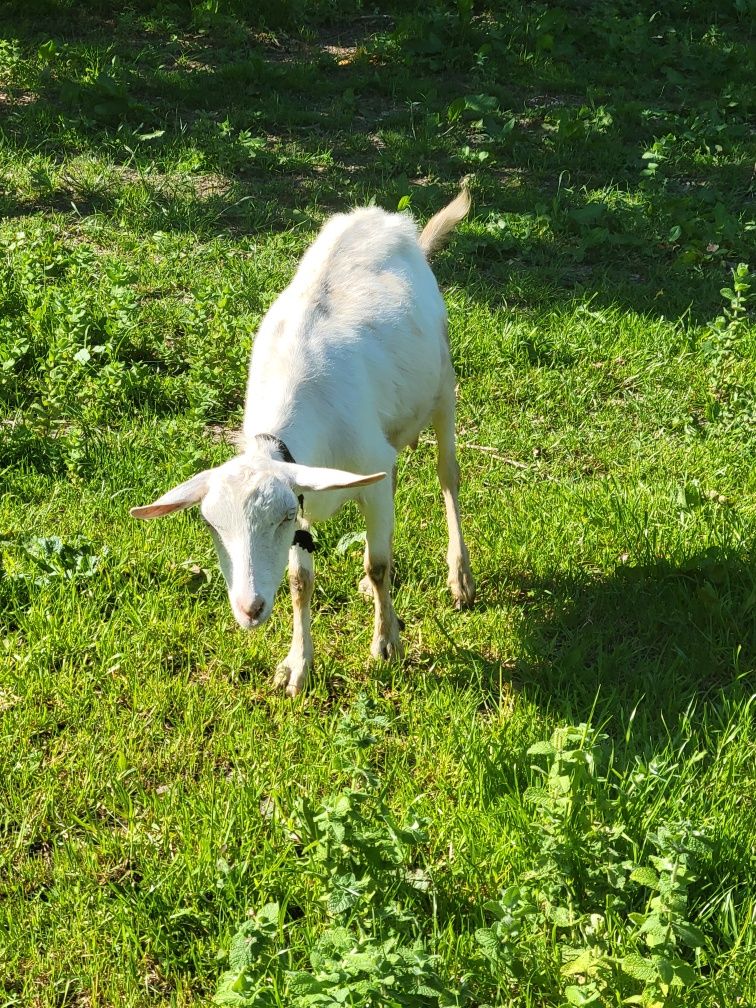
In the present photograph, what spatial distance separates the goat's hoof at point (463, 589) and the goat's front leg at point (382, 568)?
43cm

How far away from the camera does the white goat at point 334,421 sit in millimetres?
3008

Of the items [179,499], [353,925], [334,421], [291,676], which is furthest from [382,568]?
[353,925]

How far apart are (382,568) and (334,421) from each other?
2.14ft

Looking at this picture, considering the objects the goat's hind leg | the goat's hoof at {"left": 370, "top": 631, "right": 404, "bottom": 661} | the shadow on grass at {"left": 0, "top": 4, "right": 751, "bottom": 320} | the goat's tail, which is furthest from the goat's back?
the shadow on grass at {"left": 0, "top": 4, "right": 751, "bottom": 320}

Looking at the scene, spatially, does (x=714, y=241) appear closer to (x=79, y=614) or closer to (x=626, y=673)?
(x=626, y=673)

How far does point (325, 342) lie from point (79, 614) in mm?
1402

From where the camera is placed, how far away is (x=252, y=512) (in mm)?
2973

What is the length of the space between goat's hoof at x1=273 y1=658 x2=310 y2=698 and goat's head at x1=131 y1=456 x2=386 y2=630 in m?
0.87

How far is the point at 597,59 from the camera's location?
9961 millimetres

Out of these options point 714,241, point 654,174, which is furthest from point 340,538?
point 654,174

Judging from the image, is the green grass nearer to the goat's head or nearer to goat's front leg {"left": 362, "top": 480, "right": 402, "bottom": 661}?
goat's front leg {"left": 362, "top": 480, "right": 402, "bottom": 661}

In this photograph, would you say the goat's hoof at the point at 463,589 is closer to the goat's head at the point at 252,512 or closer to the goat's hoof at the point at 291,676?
the goat's hoof at the point at 291,676

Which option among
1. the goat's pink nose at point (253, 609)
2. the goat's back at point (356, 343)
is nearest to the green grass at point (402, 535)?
the goat's pink nose at point (253, 609)

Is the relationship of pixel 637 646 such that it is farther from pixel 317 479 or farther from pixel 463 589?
pixel 317 479
